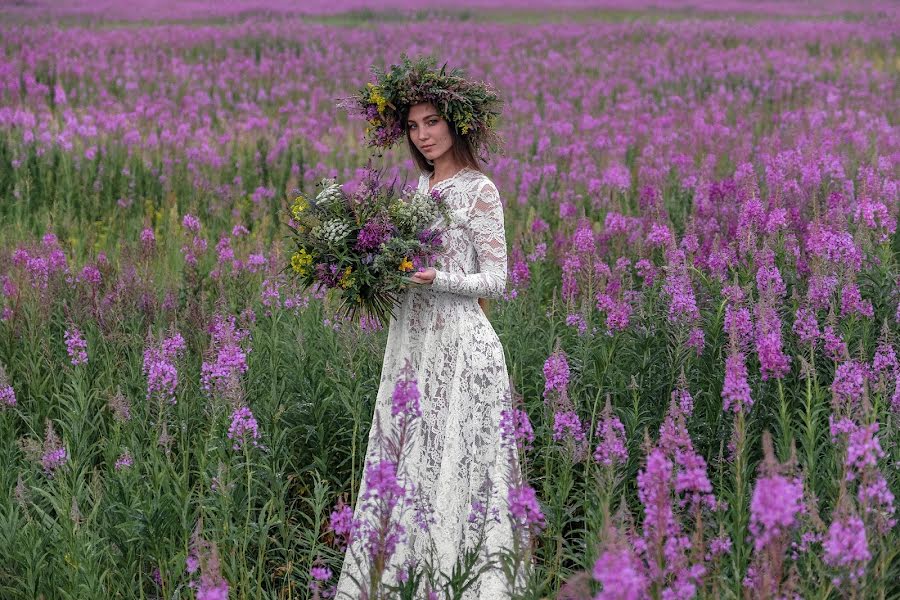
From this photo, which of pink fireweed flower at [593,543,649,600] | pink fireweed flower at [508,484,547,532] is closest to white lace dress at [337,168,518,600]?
pink fireweed flower at [508,484,547,532]

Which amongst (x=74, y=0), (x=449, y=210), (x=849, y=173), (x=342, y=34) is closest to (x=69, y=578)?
(x=449, y=210)

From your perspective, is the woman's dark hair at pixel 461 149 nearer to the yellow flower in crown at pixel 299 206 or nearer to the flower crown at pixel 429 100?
Result: the flower crown at pixel 429 100

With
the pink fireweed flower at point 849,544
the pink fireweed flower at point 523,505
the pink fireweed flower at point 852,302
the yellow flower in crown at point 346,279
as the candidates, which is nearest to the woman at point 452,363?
the yellow flower in crown at point 346,279

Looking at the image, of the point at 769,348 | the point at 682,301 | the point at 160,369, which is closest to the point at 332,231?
the point at 160,369

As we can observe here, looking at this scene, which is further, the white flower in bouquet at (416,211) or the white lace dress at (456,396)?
the white lace dress at (456,396)

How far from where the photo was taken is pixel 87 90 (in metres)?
15.3

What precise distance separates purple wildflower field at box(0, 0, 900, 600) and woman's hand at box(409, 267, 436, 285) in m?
0.60

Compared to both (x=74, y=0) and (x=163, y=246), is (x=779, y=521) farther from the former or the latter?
(x=74, y=0)

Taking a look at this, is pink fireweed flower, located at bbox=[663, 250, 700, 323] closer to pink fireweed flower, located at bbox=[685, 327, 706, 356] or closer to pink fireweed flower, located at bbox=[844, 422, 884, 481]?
pink fireweed flower, located at bbox=[685, 327, 706, 356]

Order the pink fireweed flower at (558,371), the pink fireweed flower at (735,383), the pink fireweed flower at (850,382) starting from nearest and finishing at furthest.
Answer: the pink fireweed flower at (735,383) < the pink fireweed flower at (850,382) < the pink fireweed flower at (558,371)

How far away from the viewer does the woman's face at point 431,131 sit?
153 inches

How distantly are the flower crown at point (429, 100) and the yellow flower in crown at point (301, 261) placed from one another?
0.71m

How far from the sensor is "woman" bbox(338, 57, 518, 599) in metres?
3.59

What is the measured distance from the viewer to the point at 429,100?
385cm
